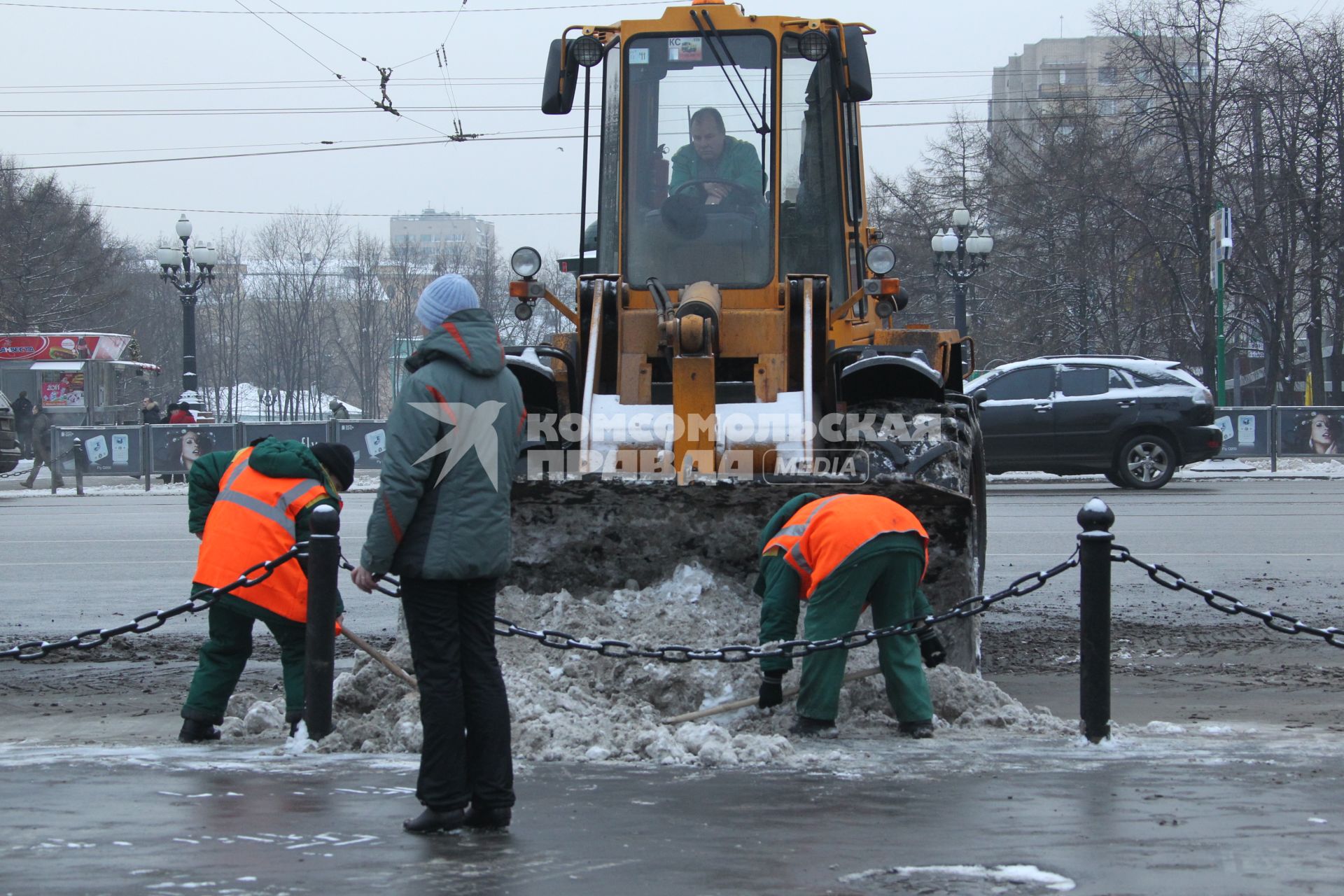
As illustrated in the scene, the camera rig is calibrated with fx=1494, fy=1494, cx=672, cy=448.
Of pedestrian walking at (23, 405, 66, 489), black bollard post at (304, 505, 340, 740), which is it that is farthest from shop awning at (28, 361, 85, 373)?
black bollard post at (304, 505, 340, 740)

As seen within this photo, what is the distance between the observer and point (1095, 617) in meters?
5.86

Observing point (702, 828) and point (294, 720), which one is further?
point (294, 720)

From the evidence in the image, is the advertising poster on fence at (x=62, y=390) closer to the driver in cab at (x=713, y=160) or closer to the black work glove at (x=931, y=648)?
the driver in cab at (x=713, y=160)

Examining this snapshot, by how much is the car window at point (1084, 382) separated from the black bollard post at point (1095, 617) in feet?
47.9

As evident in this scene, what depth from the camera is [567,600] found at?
711 centimetres

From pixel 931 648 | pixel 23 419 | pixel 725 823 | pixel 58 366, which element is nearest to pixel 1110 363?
pixel 931 648

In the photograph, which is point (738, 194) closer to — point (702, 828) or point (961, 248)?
point (702, 828)

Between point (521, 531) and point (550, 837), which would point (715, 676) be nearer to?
point (521, 531)

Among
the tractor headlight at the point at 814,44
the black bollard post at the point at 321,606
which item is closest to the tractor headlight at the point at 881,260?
the tractor headlight at the point at 814,44

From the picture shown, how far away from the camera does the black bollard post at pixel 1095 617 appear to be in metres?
5.81

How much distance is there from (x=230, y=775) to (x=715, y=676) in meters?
2.17

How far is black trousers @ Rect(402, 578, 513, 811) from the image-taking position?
15.5ft

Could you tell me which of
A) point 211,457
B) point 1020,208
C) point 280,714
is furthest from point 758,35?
point 1020,208

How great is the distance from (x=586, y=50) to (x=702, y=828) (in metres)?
5.96
